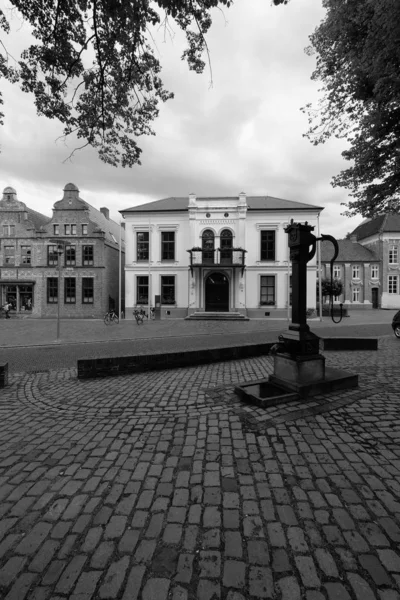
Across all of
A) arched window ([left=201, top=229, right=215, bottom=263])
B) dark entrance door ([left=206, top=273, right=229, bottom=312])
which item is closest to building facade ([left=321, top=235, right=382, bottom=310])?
dark entrance door ([left=206, top=273, right=229, bottom=312])

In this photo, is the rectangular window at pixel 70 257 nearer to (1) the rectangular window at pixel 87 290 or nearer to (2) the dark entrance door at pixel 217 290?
(1) the rectangular window at pixel 87 290

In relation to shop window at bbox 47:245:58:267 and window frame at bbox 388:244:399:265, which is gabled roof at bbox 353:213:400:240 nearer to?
window frame at bbox 388:244:399:265

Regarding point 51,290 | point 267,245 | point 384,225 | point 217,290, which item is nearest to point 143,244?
point 217,290

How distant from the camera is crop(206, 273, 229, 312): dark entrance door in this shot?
2544 cm

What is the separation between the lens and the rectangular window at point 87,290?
26.8 meters

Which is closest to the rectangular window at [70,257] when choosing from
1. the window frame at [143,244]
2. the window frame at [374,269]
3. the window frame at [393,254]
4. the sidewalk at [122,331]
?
the window frame at [143,244]

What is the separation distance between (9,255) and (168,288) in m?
16.1

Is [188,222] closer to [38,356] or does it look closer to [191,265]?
[191,265]

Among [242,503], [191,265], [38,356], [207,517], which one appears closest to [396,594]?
[242,503]

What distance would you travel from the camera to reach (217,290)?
2559cm

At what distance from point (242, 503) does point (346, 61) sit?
40.4ft

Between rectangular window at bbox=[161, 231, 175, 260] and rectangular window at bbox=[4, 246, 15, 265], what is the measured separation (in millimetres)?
14748

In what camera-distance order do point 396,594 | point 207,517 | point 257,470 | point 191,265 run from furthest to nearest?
point 191,265
point 257,470
point 207,517
point 396,594

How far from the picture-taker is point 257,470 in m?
2.87
